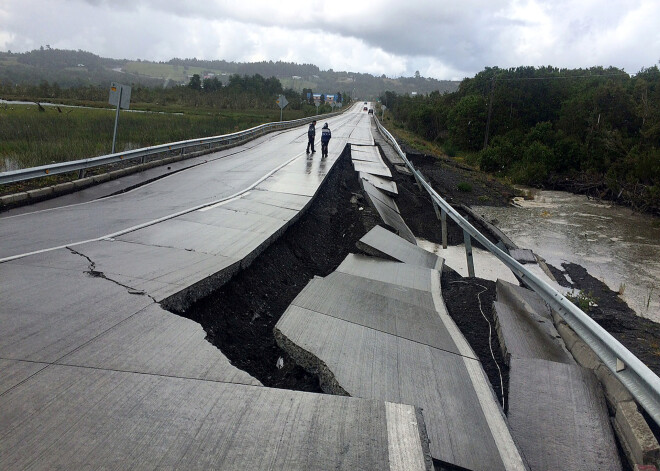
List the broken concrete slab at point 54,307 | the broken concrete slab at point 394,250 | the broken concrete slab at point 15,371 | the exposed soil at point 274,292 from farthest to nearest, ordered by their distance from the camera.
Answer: the broken concrete slab at point 394,250
the exposed soil at point 274,292
the broken concrete slab at point 54,307
the broken concrete slab at point 15,371

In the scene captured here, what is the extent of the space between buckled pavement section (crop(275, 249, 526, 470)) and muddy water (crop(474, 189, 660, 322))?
709 centimetres

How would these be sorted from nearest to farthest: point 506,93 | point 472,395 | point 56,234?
point 472,395
point 56,234
point 506,93

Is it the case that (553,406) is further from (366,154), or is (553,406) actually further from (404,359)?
(366,154)

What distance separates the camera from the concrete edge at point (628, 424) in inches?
133

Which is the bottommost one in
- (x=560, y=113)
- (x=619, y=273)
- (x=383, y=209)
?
(x=619, y=273)

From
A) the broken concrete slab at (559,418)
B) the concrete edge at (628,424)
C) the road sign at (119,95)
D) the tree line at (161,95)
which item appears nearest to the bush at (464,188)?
the road sign at (119,95)

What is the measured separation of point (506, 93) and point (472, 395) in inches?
1949

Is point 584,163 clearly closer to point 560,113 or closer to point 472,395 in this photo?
point 560,113

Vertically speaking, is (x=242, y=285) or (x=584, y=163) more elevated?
(x=584, y=163)

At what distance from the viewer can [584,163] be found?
3206cm

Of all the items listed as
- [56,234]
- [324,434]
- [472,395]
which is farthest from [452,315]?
[56,234]

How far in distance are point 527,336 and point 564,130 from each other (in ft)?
128

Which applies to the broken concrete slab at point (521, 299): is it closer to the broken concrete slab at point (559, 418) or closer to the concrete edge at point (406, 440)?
the broken concrete slab at point (559, 418)

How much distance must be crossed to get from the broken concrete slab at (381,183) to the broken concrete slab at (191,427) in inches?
547
